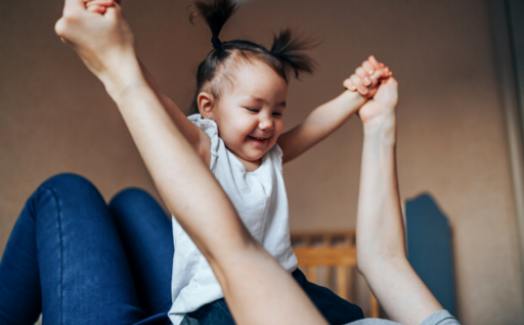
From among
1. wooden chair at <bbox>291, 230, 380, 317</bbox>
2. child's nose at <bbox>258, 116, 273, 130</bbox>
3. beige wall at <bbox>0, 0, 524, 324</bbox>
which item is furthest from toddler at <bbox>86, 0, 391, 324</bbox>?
wooden chair at <bbox>291, 230, 380, 317</bbox>

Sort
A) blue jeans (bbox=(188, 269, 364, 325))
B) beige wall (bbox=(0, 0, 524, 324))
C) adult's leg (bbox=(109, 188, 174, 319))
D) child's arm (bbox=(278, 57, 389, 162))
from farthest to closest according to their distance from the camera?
beige wall (bbox=(0, 0, 524, 324)) → adult's leg (bbox=(109, 188, 174, 319)) → child's arm (bbox=(278, 57, 389, 162)) → blue jeans (bbox=(188, 269, 364, 325))

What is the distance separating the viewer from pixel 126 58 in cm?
45

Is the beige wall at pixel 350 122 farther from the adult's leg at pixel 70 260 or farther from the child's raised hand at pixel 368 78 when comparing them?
the child's raised hand at pixel 368 78

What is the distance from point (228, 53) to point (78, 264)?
0.44 meters

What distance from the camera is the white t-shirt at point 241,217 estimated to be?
60 centimetres

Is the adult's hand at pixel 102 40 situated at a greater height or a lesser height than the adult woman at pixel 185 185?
greater

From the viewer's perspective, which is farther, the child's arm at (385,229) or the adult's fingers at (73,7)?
the child's arm at (385,229)

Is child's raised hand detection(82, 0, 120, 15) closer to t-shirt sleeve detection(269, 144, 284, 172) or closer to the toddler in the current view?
the toddler

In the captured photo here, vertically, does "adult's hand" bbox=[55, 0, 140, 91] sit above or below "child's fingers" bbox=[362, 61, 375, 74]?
below

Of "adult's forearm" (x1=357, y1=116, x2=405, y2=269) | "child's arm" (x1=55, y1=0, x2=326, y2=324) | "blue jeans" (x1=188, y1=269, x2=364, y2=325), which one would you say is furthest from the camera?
"adult's forearm" (x1=357, y1=116, x2=405, y2=269)

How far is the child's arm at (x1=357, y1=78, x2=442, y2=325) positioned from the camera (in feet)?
1.98

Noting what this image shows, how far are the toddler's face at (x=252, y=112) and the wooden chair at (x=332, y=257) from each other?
3.70 ft

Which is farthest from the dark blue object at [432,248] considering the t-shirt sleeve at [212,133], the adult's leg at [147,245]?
the t-shirt sleeve at [212,133]

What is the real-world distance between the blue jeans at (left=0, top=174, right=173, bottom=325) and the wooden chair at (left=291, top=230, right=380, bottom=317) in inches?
36.2
